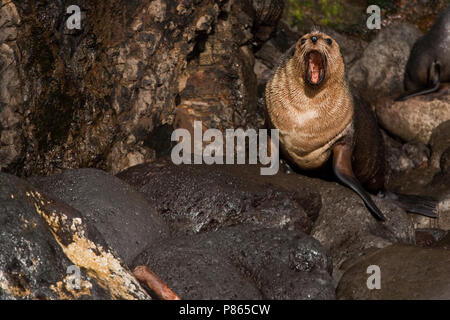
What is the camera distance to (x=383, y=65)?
398 inches

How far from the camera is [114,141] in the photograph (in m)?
6.93

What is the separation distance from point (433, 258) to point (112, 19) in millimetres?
3730

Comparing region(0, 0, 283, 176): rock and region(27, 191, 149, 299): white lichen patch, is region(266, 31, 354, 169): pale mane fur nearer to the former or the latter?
region(0, 0, 283, 176): rock

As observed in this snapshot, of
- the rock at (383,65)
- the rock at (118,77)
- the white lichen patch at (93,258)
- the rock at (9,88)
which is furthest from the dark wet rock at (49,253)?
the rock at (383,65)

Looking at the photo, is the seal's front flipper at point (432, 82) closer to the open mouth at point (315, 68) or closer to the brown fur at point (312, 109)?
the brown fur at point (312, 109)

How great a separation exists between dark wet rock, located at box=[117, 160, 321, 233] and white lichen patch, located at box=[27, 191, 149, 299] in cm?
143

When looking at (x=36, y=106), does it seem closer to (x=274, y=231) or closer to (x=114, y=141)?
(x=114, y=141)

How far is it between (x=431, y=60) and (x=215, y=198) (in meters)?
5.19

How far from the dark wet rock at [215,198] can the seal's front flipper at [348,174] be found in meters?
0.66

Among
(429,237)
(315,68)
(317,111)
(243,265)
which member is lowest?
(429,237)

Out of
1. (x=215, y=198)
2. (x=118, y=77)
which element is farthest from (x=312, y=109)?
(x=118, y=77)

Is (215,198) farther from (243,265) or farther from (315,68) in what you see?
(315,68)
